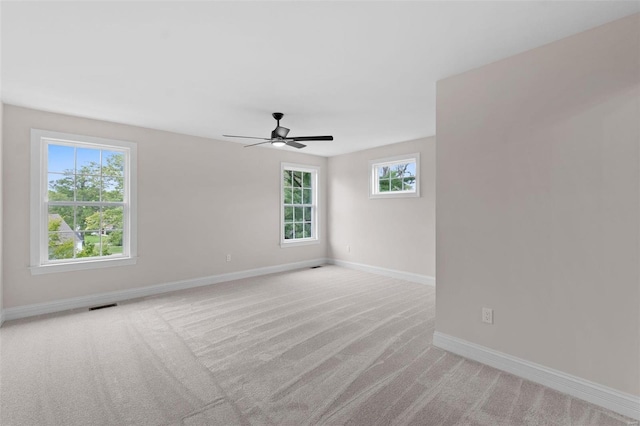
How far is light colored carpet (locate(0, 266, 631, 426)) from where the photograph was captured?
1.86m

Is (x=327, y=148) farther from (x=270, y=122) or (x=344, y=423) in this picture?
(x=344, y=423)

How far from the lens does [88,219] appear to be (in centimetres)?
407

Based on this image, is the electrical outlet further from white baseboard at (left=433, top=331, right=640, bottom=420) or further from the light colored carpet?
the light colored carpet

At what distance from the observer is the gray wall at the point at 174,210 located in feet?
11.6

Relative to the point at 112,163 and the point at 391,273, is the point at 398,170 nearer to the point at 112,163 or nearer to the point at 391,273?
the point at 391,273

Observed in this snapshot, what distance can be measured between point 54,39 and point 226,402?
9.48 feet

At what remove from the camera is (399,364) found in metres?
2.46

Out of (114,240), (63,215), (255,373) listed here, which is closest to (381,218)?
(255,373)

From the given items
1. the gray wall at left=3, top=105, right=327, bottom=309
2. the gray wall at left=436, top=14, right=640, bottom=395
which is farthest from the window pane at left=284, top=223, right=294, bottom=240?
the gray wall at left=436, top=14, right=640, bottom=395

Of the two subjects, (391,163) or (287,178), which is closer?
(391,163)

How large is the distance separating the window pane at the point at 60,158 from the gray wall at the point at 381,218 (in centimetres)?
467

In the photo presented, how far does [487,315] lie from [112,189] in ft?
16.2

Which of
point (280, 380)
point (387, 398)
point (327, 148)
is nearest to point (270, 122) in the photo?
point (327, 148)

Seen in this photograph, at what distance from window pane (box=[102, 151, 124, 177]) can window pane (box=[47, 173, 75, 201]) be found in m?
0.41
